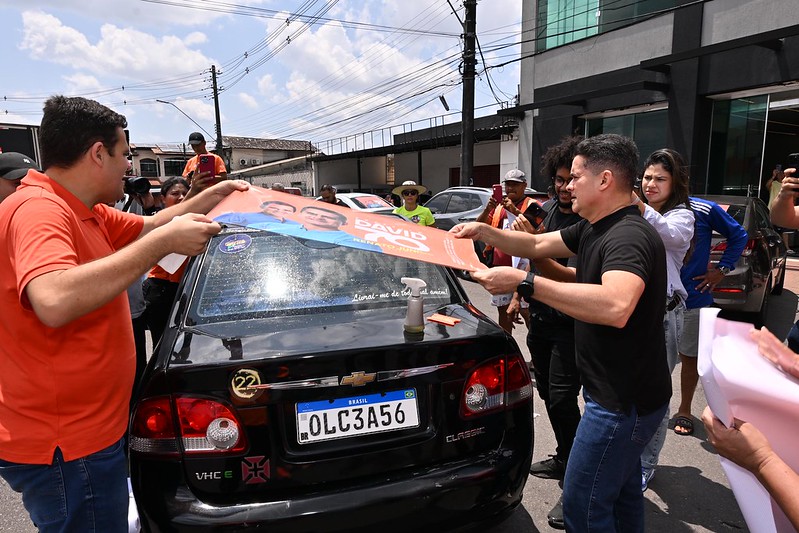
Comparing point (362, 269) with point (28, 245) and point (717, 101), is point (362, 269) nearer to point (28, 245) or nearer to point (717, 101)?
point (28, 245)

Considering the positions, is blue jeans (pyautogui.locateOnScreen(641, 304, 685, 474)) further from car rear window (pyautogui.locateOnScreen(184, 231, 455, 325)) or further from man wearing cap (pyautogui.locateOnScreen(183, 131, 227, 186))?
man wearing cap (pyautogui.locateOnScreen(183, 131, 227, 186))

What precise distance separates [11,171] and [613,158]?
444cm

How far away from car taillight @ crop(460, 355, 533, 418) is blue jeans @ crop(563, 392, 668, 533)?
1.19 ft

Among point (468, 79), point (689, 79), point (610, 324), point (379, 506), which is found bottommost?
point (379, 506)

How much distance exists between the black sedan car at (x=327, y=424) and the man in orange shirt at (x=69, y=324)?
0.69 ft

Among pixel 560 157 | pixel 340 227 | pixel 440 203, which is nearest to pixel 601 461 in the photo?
pixel 340 227

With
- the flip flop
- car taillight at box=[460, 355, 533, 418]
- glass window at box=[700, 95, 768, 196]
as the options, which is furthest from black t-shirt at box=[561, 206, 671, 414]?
glass window at box=[700, 95, 768, 196]

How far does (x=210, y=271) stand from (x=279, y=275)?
393mm

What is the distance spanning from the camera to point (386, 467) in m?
2.06

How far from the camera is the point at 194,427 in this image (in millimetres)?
1909

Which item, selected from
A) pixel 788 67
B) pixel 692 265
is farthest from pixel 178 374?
pixel 788 67

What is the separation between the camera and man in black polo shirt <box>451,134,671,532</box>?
1786 millimetres

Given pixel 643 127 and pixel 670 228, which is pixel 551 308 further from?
pixel 643 127

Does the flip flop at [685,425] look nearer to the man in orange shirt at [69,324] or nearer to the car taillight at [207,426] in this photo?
the car taillight at [207,426]
